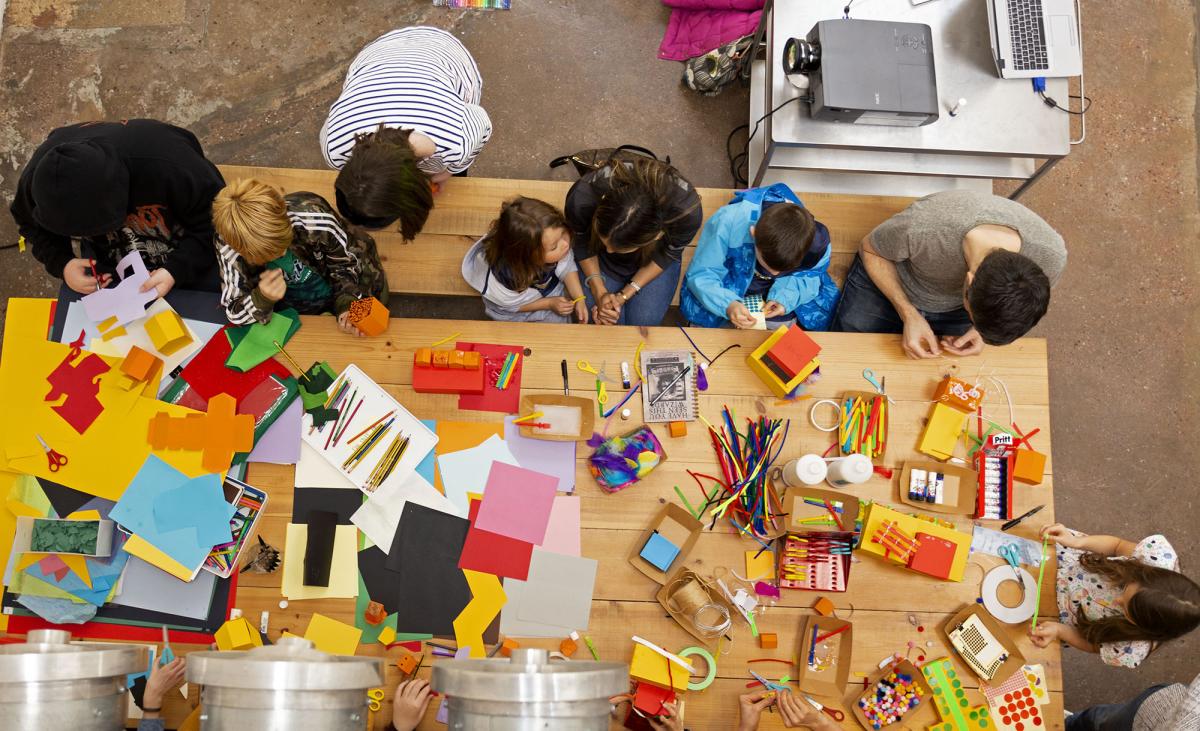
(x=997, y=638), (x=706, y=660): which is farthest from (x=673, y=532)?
(x=997, y=638)

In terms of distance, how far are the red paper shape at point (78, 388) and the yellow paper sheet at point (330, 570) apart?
699 mm

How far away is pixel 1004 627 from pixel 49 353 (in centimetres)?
296

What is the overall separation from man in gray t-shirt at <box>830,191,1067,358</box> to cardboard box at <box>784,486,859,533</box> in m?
0.52

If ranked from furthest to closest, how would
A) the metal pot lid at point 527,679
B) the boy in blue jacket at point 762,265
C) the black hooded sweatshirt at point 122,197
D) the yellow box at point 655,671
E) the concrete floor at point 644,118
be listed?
the concrete floor at point 644,118 → the boy in blue jacket at point 762,265 → the yellow box at point 655,671 → the black hooded sweatshirt at point 122,197 → the metal pot lid at point 527,679

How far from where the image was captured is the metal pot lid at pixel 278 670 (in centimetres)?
143

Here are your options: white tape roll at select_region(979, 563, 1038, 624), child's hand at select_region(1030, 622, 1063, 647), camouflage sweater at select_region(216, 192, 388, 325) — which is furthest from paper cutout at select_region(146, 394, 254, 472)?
child's hand at select_region(1030, 622, 1063, 647)

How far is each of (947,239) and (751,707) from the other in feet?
4.98

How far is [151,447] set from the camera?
2158mm

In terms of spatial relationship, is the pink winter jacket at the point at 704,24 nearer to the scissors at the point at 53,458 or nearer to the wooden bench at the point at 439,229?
the wooden bench at the point at 439,229

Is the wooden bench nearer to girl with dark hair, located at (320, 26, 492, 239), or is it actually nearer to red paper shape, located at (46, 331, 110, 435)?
girl with dark hair, located at (320, 26, 492, 239)

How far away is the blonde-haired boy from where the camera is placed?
78.6 inches

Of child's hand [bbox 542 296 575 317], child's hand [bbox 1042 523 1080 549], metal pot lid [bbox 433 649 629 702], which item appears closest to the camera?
metal pot lid [bbox 433 649 629 702]

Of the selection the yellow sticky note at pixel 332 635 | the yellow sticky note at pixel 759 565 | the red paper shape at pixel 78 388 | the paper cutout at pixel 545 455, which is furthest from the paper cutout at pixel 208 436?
the yellow sticky note at pixel 759 565

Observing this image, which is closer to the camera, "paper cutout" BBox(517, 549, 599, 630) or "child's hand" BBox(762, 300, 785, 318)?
"paper cutout" BBox(517, 549, 599, 630)
